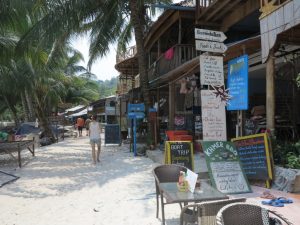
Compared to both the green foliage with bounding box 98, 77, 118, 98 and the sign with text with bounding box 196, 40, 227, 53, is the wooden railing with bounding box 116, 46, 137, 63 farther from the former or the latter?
the green foliage with bounding box 98, 77, 118, 98

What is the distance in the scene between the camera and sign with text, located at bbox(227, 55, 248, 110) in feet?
23.2

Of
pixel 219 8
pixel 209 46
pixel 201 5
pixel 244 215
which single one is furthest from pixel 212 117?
pixel 201 5

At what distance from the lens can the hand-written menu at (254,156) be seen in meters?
6.82

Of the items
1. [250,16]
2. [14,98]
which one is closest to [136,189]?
[250,16]

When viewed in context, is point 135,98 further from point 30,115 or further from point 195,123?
point 30,115

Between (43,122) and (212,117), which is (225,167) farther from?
(43,122)

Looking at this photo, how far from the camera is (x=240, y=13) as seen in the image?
483 inches

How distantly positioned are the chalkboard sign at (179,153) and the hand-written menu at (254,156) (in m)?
1.03

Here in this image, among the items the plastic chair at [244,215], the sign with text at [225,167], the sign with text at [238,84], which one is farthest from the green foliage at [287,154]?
the plastic chair at [244,215]

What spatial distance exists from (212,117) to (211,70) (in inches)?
34.7

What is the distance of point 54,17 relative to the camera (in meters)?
14.6

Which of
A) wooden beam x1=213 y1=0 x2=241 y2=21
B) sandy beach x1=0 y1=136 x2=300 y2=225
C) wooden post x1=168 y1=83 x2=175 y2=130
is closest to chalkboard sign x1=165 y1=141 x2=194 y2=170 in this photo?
sandy beach x1=0 y1=136 x2=300 y2=225

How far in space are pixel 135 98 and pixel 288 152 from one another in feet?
44.2

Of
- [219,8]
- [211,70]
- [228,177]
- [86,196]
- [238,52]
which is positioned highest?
[219,8]
